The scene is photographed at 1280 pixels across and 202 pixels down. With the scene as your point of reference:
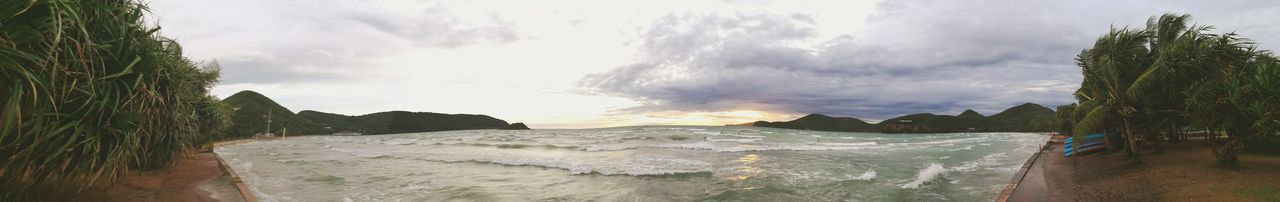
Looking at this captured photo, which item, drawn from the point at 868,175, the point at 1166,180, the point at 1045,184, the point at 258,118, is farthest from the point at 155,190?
the point at 258,118

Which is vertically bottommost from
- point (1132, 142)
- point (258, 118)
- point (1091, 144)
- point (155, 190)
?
point (155, 190)

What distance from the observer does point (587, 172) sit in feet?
54.1

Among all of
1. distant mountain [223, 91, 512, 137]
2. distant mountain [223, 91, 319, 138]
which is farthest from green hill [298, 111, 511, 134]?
distant mountain [223, 91, 319, 138]

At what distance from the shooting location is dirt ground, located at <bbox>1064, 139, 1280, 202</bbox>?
7.82 metres

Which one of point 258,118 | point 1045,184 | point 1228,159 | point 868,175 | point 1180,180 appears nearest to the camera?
point 1180,180

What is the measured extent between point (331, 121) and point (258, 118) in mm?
30892

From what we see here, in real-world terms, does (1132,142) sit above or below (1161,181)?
above

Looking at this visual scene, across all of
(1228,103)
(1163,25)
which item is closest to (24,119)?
(1228,103)

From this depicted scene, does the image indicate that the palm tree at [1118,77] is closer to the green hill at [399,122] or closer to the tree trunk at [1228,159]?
the tree trunk at [1228,159]

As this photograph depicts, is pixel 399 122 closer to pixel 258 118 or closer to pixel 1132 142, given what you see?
pixel 258 118

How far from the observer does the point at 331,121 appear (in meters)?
110

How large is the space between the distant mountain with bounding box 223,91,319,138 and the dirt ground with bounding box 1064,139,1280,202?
75160 millimetres

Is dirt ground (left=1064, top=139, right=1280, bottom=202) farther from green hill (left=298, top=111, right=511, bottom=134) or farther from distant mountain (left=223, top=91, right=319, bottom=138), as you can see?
green hill (left=298, top=111, right=511, bottom=134)

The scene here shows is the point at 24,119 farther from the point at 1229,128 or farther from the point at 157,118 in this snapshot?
the point at 1229,128
